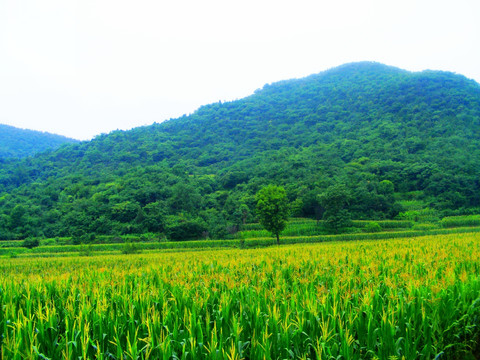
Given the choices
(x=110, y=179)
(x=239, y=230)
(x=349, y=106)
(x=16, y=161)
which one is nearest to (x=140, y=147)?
(x=110, y=179)

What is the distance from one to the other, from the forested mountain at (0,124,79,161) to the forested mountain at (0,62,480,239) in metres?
36.1

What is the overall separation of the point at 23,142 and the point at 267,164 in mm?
114143

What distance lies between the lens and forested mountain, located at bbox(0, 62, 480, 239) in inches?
1790

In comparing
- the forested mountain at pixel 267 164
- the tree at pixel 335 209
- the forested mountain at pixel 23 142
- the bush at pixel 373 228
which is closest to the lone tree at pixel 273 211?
the tree at pixel 335 209

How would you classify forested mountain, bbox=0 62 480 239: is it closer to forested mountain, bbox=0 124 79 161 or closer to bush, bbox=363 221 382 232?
bush, bbox=363 221 382 232

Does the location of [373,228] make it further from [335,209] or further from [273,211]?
[273,211]

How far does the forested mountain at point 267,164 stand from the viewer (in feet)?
149

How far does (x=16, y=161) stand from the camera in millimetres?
82938

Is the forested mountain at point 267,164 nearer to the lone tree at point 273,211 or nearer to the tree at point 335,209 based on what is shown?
the tree at point 335,209

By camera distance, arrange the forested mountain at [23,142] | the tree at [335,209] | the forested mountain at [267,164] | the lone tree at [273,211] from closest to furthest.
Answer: the lone tree at [273,211]
the tree at [335,209]
the forested mountain at [267,164]
the forested mountain at [23,142]

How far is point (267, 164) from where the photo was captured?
66.2m

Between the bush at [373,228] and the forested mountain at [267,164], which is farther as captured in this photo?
the forested mountain at [267,164]

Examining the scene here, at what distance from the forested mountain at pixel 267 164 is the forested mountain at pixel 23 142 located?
36073mm

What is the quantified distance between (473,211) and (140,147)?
265ft
